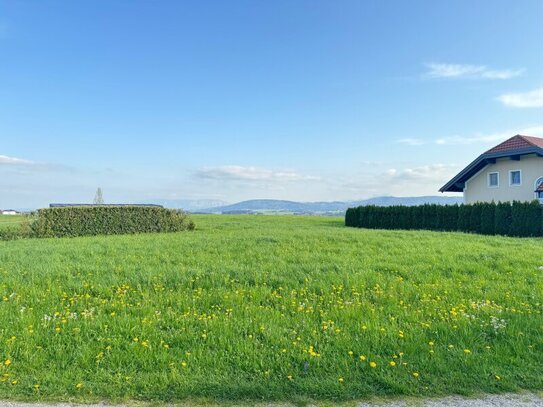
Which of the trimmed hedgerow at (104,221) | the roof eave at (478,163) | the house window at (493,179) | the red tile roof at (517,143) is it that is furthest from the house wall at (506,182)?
the trimmed hedgerow at (104,221)

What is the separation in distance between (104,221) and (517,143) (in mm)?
26918

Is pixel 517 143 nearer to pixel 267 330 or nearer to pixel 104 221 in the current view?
pixel 104 221

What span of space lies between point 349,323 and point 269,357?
137 cm

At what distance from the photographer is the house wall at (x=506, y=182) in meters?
25.3

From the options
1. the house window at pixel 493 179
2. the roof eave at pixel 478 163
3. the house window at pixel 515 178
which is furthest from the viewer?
the house window at pixel 493 179

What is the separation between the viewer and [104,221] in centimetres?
1933

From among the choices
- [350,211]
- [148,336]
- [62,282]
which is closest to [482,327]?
[148,336]

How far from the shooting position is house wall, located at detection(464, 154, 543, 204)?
2534 cm

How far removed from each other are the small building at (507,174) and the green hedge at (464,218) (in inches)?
170

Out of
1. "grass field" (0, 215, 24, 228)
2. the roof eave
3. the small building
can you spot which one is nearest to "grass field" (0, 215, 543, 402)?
"grass field" (0, 215, 24, 228)

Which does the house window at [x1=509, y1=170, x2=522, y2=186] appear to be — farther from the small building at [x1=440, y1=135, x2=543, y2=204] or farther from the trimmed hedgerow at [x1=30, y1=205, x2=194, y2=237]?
the trimmed hedgerow at [x1=30, y1=205, x2=194, y2=237]

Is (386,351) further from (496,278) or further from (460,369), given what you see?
(496,278)

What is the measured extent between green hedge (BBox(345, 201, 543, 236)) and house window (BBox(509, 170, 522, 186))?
6.15 m

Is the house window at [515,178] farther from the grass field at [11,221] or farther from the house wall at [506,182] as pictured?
the grass field at [11,221]
